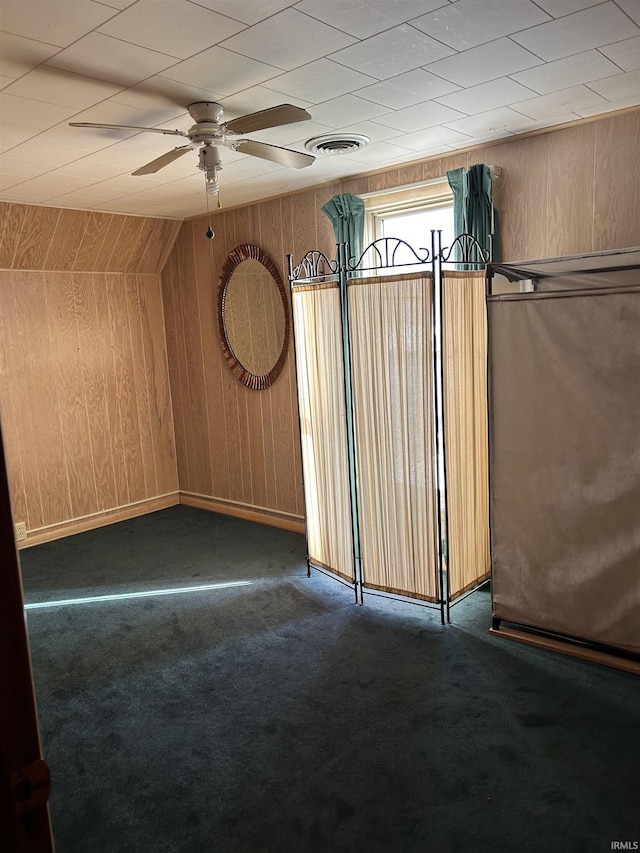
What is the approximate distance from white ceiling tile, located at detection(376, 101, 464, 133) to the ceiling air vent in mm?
Result: 240

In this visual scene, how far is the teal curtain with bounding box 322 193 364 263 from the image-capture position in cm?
423

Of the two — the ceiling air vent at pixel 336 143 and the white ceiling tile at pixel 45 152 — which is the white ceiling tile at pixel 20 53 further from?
the ceiling air vent at pixel 336 143

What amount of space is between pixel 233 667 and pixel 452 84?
2.75 meters

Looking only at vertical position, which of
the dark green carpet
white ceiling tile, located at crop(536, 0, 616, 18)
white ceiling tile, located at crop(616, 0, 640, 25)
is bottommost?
the dark green carpet

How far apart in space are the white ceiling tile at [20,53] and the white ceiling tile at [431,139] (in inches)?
73.3

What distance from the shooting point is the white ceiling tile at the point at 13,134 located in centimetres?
298

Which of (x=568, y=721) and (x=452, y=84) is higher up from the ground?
(x=452, y=84)

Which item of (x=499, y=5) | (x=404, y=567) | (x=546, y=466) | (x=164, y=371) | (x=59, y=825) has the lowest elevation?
(x=59, y=825)

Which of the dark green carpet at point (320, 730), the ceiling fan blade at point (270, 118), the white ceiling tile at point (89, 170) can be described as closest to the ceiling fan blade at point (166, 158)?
the ceiling fan blade at point (270, 118)

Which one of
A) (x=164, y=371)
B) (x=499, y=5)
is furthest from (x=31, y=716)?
(x=164, y=371)

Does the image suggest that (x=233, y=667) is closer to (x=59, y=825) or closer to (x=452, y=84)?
(x=59, y=825)

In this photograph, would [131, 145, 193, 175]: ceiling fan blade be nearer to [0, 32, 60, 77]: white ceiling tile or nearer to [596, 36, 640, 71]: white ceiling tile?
[0, 32, 60, 77]: white ceiling tile

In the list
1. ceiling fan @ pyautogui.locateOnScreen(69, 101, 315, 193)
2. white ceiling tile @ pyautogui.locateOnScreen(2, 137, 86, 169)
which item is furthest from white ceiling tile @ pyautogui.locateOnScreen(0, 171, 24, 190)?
ceiling fan @ pyautogui.locateOnScreen(69, 101, 315, 193)

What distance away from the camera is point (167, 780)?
237cm
